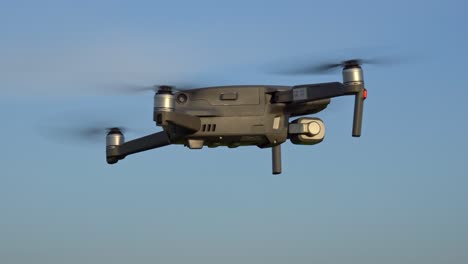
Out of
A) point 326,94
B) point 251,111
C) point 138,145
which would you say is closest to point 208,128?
point 251,111

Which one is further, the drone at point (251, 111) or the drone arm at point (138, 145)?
the drone arm at point (138, 145)

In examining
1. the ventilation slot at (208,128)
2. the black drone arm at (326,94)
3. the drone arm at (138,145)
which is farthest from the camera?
the drone arm at (138,145)

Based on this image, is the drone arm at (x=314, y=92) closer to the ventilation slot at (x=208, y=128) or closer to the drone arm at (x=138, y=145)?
the ventilation slot at (x=208, y=128)

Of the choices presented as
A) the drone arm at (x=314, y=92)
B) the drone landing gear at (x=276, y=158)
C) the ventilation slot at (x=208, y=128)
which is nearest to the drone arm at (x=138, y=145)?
the ventilation slot at (x=208, y=128)

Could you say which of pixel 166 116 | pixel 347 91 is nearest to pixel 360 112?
pixel 347 91

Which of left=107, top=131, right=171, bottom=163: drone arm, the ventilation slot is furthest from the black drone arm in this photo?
left=107, top=131, right=171, bottom=163: drone arm

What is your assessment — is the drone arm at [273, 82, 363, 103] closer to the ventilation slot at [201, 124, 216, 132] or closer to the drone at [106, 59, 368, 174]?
the drone at [106, 59, 368, 174]
